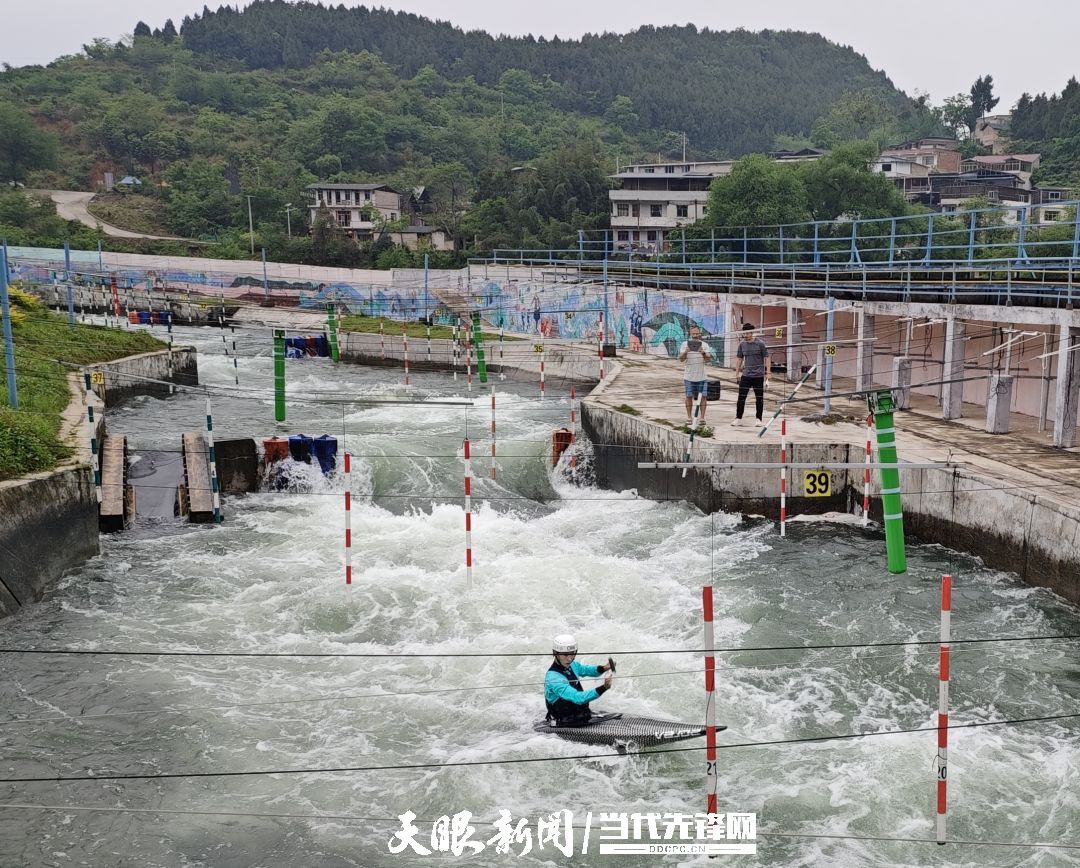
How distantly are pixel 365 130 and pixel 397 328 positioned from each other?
79.9 metres

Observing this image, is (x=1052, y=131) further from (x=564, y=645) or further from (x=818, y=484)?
(x=564, y=645)

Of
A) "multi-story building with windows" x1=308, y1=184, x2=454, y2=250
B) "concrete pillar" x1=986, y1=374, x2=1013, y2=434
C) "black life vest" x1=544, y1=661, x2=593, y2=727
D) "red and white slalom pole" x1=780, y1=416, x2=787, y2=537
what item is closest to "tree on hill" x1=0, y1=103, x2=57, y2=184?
"multi-story building with windows" x1=308, y1=184, x2=454, y2=250

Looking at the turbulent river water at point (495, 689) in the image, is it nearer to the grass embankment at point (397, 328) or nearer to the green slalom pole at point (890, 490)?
the green slalom pole at point (890, 490)

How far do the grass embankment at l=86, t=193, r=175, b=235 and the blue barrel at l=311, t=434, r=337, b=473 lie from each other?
82.4 m

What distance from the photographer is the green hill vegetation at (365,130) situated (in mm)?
83812

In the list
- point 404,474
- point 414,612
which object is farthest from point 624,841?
point 404,474

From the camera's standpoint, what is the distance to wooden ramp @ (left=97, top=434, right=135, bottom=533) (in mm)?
18469

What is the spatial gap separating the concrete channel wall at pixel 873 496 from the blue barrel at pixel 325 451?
18.6 feet

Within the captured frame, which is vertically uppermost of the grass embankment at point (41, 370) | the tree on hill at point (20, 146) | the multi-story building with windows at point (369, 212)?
the tree on hill at point (20, 146)

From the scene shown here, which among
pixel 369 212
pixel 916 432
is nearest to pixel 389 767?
pixel 916 432

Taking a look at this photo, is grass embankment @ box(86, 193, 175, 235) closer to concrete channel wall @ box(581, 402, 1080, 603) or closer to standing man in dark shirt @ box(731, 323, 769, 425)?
concrete channel wall @ box(581, 402, 1080, 603)

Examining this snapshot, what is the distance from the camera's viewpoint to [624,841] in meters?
9.32

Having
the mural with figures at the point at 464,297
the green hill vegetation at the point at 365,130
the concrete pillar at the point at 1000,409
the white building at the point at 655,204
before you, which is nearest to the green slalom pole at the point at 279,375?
the mural with figures at the point at 464,297

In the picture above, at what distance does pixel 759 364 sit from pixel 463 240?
6442 cm
